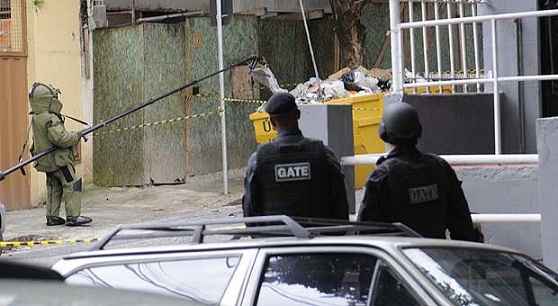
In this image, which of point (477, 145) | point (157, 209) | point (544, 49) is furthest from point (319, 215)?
point (157, 209)

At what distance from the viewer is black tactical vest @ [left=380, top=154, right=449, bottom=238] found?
511 centimetres

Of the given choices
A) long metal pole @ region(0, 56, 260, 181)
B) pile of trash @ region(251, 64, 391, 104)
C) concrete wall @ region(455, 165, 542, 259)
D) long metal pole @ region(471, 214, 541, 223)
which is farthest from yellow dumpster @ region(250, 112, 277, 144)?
long metal pole @ region(471, 214, 541, 223)

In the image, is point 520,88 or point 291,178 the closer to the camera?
point 291,178

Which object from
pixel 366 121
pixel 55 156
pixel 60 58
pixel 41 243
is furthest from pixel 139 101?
pixel 366 121

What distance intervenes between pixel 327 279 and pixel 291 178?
1.54m

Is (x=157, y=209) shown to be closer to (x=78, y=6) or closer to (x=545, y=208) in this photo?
(x=78, y=6)

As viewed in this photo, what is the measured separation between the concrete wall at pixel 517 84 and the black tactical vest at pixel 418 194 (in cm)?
389

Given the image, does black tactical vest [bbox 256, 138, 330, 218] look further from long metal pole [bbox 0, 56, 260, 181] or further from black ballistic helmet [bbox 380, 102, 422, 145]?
long metal pole [bbox 0, 56, 260, 181]

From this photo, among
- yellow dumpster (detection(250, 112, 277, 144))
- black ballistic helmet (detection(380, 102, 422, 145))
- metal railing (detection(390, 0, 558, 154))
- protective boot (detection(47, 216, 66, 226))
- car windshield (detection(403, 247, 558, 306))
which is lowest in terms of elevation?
protective boot (detection(47, 216, 66, 226))

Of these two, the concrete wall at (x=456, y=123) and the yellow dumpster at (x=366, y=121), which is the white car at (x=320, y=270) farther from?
the yellow dumpster at (x=366, y=121)

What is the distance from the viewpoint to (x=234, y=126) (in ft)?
51.0

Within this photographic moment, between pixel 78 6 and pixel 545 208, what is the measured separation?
32.5 ft

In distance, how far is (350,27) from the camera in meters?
15.4

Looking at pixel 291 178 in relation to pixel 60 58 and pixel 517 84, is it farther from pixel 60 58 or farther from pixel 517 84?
pixel 60 58
